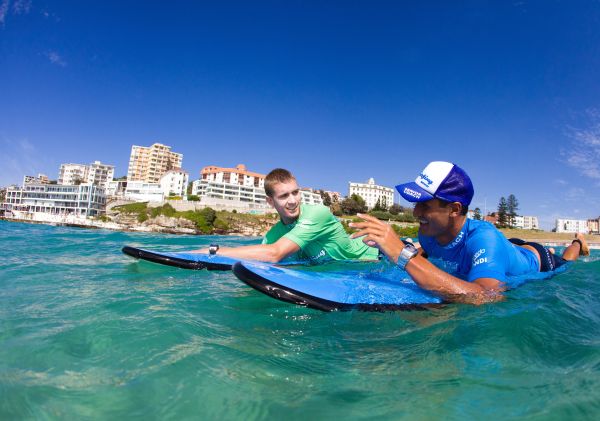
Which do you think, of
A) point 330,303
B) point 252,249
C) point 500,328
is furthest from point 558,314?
point 252,249

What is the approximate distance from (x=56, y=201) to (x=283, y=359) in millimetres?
111179

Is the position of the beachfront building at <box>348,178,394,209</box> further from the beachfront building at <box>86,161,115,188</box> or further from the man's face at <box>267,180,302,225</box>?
the man's face at <box>267,180,302,225</box>

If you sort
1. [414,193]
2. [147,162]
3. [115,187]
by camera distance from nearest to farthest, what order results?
[414,193] → [115,187] → [147,162]

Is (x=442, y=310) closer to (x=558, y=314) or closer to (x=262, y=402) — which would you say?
(x=558, y=314)

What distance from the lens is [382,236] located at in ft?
10.2

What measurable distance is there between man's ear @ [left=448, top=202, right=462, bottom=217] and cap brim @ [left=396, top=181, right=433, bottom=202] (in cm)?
34

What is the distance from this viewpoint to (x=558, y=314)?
3.21m

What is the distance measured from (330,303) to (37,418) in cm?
216

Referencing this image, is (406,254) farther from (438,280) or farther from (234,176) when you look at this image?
(234,176)

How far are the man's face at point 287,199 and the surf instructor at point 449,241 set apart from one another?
215cm

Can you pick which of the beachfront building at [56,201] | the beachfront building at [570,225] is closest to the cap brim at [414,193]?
the beachfront building at [56,201]

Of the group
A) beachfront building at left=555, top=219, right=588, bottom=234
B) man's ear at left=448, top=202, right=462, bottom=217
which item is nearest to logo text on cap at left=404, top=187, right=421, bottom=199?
man's ear at left=448, top=202, right=462, bottom=217

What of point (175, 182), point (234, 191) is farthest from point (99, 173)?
point (234, 191)

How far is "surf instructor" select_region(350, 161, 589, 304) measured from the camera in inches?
120
